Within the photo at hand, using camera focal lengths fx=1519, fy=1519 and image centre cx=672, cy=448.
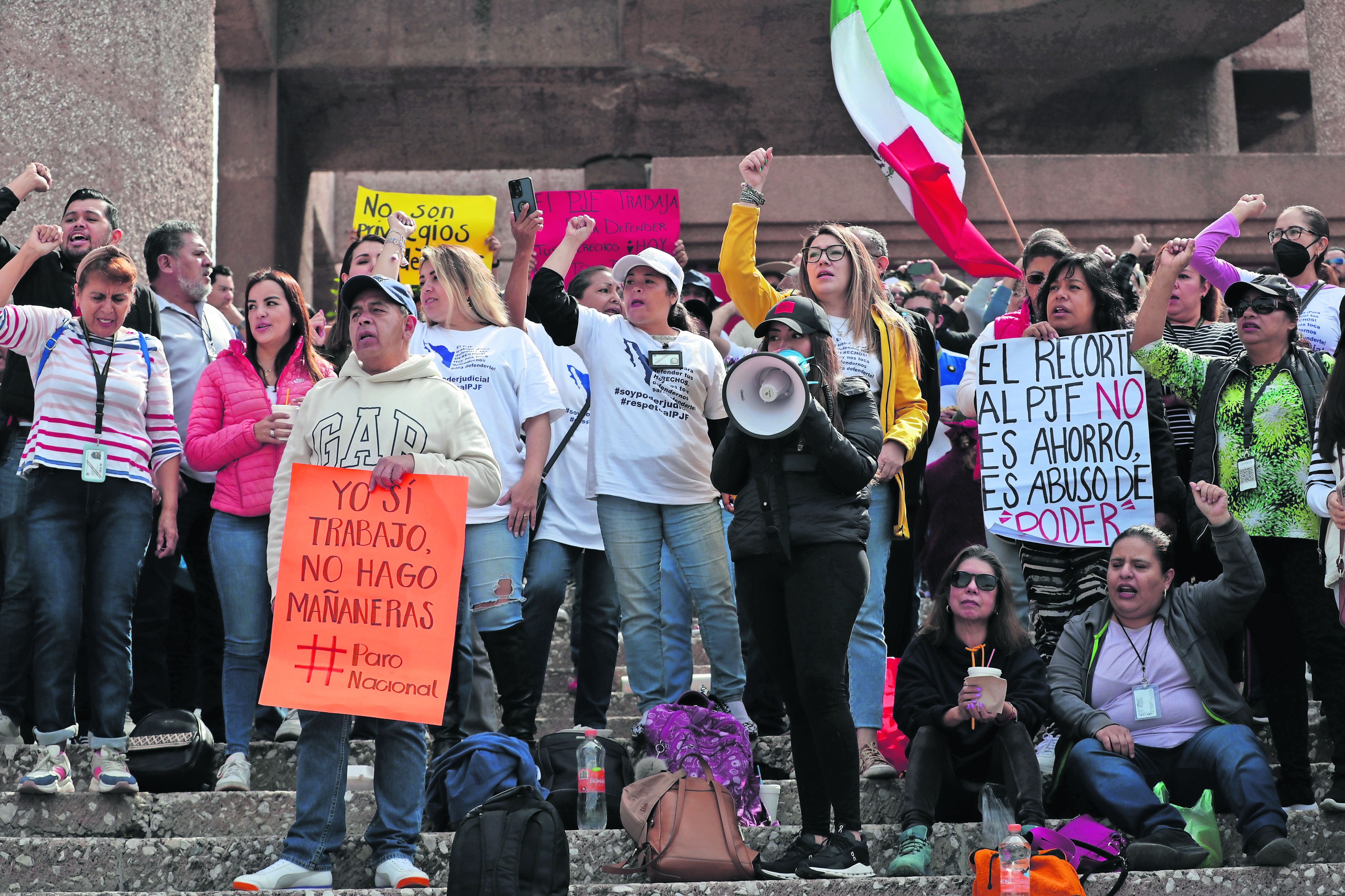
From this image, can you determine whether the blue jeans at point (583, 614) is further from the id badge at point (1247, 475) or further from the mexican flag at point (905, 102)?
the mexican flag at point (905, 102)

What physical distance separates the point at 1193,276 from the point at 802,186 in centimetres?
553

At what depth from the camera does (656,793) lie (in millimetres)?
4691

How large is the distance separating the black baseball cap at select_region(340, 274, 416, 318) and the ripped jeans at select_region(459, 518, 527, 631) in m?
0.97

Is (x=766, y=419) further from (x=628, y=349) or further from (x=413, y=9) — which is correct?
(x=413, y=9)

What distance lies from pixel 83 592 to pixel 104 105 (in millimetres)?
3849

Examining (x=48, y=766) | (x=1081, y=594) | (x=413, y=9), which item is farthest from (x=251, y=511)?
(x=413, y=9)

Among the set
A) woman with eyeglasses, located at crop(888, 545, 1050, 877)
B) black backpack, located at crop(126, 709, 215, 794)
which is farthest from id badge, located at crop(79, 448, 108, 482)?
woman with eyeglasses, located at crop(888, 545, 1050, 877)

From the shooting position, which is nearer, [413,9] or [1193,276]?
[1193,276]

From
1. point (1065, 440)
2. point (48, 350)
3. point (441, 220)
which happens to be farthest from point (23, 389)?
point (1065, 440)

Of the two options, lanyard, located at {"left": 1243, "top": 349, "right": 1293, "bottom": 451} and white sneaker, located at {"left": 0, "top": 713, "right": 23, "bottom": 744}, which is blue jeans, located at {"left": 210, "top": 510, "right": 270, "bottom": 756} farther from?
lanyard, located at {"left": 1243, "top": 349, "right": 1293, "bottom": 451}

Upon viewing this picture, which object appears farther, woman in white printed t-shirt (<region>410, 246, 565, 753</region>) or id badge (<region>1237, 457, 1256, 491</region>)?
id badge (<region>1237, 457, 1256, 491</region>)

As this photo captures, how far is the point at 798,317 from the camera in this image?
4.89 meters

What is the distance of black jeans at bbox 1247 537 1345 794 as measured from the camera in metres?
5.38

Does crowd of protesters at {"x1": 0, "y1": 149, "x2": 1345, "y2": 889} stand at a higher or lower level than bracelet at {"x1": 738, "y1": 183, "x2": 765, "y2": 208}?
lower
